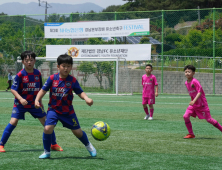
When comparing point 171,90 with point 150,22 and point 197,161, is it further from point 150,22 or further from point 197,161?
point 197,161

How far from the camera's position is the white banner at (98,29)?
792 inches

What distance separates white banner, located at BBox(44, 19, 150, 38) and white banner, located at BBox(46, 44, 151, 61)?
0.75m

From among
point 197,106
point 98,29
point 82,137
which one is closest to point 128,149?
point 82,137

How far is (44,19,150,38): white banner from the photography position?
20105 mm

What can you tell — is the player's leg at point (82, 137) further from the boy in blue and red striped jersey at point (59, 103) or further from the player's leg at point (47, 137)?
the player's leg at point (47, 137)

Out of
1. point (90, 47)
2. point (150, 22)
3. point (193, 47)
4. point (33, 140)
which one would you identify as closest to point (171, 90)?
point (193, 47)

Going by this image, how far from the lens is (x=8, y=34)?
25.1 m

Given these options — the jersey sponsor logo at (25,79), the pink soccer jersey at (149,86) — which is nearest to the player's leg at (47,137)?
the jersey sponsor logo at (25,79)

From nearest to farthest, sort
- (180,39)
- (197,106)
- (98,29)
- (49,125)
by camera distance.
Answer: (49,125), (197,106), (180,39), (98,29)

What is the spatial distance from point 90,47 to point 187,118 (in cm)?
A: 1524

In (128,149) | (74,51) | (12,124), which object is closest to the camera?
(12,124)

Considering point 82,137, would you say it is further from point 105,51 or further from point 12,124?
point 105,51

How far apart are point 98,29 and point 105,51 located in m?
1.51

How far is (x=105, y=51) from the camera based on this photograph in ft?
68.3
